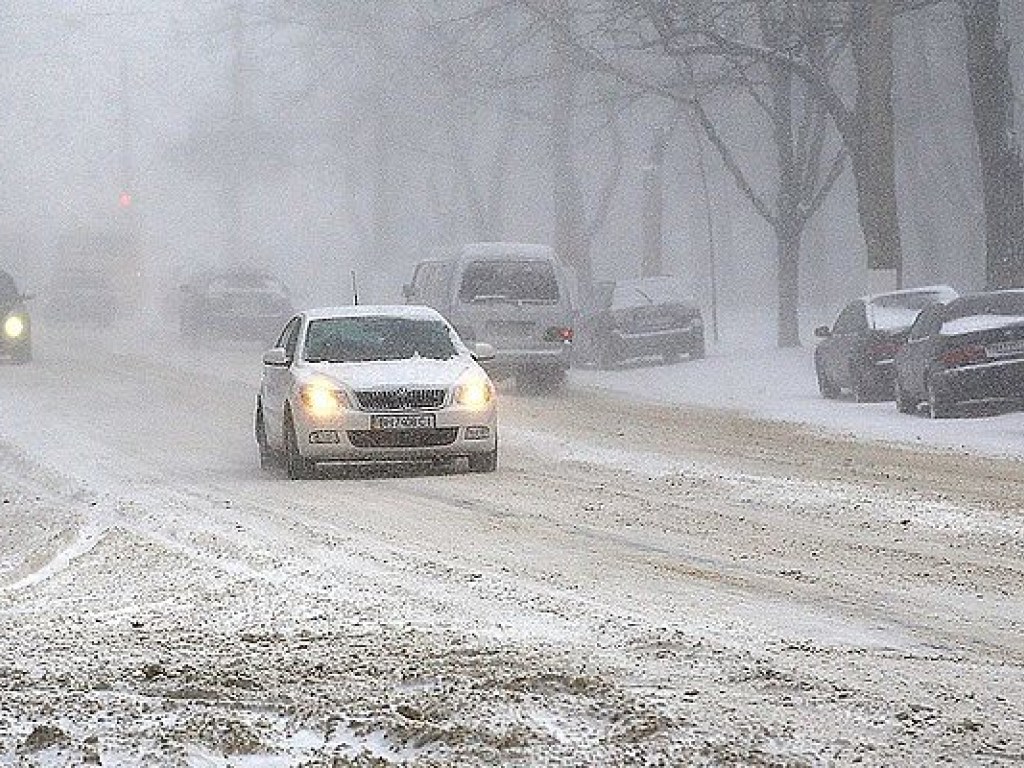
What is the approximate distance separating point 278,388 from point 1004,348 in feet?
27.7

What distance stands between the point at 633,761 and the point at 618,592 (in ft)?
12.4

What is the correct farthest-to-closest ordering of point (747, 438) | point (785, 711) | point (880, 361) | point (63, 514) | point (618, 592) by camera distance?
1. point (880, 361)
2. point (747, 438)
3. point (63, 514)
4. point (618, 592)
5. point (785, 711)

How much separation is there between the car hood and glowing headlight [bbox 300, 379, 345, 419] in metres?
0.12

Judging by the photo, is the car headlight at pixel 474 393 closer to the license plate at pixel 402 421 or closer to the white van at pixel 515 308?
the license plate at pixel 402 421

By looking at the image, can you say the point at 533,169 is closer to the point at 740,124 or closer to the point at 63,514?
the point at 740,124

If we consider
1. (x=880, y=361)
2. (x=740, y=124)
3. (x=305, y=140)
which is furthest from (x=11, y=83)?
(x=880, y=361)

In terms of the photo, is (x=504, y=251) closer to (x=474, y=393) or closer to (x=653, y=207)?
(x=474, y=393)

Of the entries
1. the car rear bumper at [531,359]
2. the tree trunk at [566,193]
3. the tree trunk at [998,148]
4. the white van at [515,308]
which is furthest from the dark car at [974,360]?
the tree trunk at [566,193]

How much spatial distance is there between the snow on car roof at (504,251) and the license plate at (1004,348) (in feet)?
27.5

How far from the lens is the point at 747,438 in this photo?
21469 millimetres

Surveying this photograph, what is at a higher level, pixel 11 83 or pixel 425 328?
pixel 11 83

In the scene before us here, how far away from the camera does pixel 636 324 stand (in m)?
39.4

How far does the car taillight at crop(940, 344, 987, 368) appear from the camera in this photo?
2431cm

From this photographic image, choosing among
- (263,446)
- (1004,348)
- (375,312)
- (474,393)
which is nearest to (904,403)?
(1004,348)
